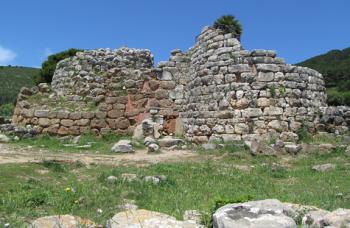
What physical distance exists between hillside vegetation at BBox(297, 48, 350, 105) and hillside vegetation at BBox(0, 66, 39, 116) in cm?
3299

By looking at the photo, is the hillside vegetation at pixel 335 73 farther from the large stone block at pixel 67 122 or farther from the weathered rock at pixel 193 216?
the weathered rock at pixel 193 216

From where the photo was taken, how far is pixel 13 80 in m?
65.2

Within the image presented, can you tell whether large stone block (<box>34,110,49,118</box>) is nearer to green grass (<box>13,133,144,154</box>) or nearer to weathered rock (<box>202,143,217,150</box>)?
green grass (<box>13,133,144,154</box>)

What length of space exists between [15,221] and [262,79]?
907 centimetres

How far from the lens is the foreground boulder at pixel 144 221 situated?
445 cm

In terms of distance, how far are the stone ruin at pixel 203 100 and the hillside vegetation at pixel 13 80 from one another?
38241 millimetres

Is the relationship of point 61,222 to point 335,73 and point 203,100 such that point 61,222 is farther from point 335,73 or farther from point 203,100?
point 335,73

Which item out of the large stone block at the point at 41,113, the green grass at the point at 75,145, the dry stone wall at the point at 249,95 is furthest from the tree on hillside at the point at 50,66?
the dry stone wall at the point at 249,95

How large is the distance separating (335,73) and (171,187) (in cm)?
4073

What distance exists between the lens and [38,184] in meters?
7.39

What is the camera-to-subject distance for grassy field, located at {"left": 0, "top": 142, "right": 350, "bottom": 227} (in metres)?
5.89

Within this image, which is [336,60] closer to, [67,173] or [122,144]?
[122,144]

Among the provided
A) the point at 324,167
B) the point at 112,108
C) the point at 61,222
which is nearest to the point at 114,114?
the point at 112,108

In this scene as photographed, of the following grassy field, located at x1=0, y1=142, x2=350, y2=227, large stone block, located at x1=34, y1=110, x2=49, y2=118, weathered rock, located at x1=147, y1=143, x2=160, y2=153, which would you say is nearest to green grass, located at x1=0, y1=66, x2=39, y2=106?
large stone block, located at x1=34, y1=110, x2=49, y2=118
